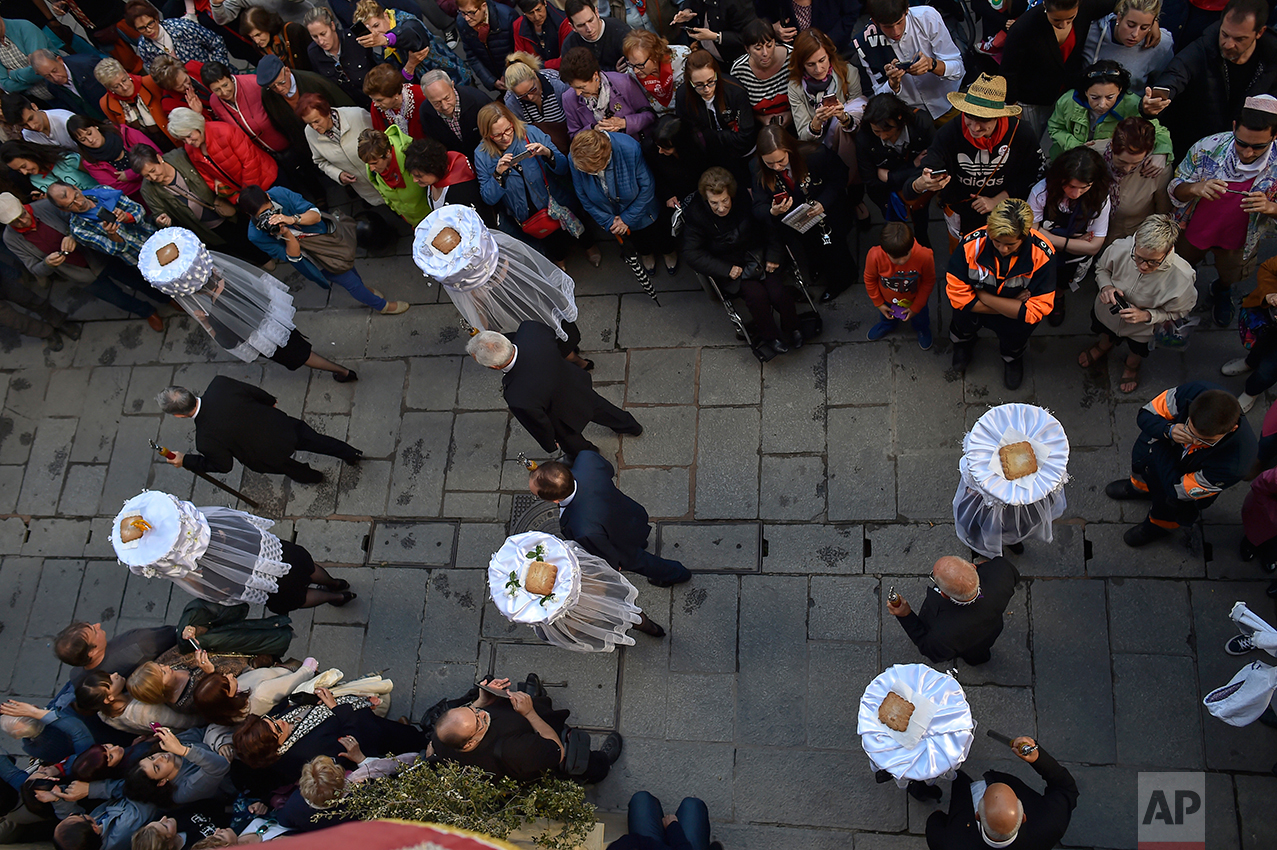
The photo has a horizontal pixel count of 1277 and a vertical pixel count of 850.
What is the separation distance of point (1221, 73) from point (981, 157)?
1.48 metres

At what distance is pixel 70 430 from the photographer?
759 centimetres

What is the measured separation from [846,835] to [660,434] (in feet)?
9.21

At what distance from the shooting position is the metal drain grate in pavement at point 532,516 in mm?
6145

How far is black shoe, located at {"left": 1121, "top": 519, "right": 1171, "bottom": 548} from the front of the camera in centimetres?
500

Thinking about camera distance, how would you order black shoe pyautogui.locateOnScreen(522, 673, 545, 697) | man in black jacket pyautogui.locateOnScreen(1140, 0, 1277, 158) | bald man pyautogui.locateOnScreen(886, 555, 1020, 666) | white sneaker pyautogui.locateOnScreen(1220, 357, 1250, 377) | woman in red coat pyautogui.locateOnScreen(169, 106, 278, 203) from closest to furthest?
bald man pyautogui.locateOnScreen(886, 555, 1020, 666) < man in black jacket pyautogui.locateOnScreen(1140, 0, 1277, 158) < white sneaker pyautogui.locateOnScreen(1220, 357, 1250, 377) < black shoe pyautogui.locateOnScreen(522, 673, 545, 697) < woman in red coat pyautogui.locateOnScreen(169, 106, 278, 203)

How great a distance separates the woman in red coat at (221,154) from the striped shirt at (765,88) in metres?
3.82

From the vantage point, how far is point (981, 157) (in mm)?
5152

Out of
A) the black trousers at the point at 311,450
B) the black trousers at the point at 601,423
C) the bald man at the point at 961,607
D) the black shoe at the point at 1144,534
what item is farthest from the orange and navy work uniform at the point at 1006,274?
the black trousers at the point at 311,450

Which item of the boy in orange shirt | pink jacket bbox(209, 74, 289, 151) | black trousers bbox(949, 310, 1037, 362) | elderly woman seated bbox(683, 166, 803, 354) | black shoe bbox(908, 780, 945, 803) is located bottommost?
black shoe bbox(908, 780, 945, 803)

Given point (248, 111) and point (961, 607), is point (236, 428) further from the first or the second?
point (961, 607)

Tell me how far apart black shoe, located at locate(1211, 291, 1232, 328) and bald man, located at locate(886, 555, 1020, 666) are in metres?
2.53

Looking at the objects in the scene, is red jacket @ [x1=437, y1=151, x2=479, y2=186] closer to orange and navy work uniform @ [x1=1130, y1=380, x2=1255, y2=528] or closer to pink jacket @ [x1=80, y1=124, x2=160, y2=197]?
pink jacket @ [x1=80, y1=124, x2=160, y2=197]

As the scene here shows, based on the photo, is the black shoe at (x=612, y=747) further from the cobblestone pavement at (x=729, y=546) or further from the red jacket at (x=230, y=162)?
the red jacket at (x=230, y=162)

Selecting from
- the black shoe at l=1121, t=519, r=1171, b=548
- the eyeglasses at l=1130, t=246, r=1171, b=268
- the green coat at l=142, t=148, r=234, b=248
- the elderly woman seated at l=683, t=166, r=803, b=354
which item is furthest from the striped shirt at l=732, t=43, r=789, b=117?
the green coat at l=142, t=148, r=234, b=248
